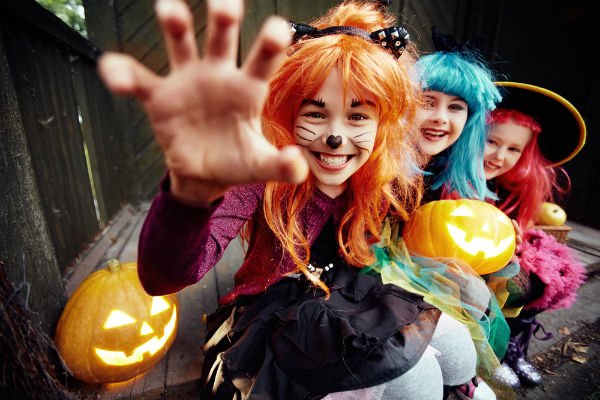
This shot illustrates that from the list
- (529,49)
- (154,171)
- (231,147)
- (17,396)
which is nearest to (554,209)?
(529,49)

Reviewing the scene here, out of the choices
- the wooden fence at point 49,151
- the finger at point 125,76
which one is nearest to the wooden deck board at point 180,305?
the wooden fence at point 49,151

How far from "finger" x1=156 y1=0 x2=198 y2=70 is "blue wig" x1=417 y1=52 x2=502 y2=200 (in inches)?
42.7

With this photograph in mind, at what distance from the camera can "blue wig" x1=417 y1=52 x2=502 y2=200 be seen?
53.1 inches

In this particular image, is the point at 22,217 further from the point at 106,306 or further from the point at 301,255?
the point at 301,255

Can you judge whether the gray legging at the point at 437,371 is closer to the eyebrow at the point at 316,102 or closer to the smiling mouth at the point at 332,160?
the smiling mouth at the point at 332,160

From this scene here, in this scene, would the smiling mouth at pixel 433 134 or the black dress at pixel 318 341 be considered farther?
the smiling mouth at pixel 433 134

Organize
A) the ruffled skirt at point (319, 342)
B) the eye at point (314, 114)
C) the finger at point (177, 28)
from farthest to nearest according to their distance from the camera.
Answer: the eye at point (314, 114) → the ruffled skirt at point (319, 342) → the finger at point (177, 28)

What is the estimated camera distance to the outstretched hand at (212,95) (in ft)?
1.36

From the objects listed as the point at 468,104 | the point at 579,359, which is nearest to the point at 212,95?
the point at 468,104

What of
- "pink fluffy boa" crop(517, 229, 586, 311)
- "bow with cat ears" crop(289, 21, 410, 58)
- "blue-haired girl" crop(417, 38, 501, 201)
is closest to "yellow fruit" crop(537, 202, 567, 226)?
"pink fluffy boa" crop(517, 229, 586, 311)

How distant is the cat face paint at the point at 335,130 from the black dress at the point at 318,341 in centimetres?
38

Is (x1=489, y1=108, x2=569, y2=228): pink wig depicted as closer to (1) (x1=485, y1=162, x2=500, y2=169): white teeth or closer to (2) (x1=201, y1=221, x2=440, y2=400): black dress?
(1) (x1=485, y1=162, x2=500, y2=169): white teeth

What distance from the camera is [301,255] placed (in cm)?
110

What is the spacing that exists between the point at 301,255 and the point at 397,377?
1.45ft
